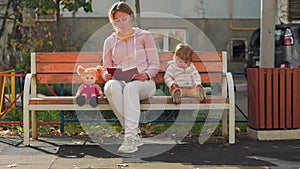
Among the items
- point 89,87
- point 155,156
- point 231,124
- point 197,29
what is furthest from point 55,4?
point 197,29

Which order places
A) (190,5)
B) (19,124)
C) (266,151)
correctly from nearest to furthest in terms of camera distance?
(266,151) → (19,124) → (190,5)

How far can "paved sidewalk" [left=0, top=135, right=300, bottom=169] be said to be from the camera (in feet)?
16.8

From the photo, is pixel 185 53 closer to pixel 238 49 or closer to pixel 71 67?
pixel 71 67

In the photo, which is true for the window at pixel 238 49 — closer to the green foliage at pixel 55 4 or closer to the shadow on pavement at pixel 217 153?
the green foliage at pixel 55 4

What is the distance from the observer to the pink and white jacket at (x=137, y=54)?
603 centimetres

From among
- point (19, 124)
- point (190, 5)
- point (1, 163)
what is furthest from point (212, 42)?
point (1, 163)

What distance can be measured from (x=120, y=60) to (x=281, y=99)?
197cm

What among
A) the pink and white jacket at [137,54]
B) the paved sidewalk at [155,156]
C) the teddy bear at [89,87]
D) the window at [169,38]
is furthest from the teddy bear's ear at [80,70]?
the window at [169,38]

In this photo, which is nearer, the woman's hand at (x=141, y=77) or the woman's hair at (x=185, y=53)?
the woman's hand at (x=141, y=77)

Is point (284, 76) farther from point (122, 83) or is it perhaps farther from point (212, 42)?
point (212, 42)

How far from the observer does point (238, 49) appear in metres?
19.0

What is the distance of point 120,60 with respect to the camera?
6.08m

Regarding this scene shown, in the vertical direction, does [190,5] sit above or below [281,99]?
above

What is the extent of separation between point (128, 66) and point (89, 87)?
498 mm
